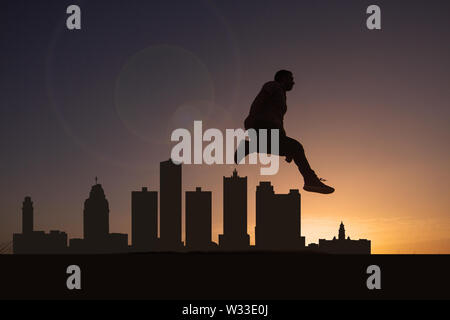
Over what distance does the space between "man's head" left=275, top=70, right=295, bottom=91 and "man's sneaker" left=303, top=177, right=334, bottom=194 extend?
229 cm

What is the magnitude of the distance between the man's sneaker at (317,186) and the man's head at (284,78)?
2.29m

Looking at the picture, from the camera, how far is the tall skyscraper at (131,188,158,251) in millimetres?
178625

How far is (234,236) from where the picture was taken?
166125 millimetres

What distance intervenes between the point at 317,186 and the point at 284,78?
2.64 metres

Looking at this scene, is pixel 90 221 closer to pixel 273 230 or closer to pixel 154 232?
pixel 154 232

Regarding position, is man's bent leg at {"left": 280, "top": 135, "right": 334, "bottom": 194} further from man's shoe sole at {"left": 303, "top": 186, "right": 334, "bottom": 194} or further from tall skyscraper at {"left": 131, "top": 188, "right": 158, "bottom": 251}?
tall skyscraper at {"left": 131, "top": 188, "right": 158, "bottom": 251}

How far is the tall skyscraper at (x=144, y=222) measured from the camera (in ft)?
586

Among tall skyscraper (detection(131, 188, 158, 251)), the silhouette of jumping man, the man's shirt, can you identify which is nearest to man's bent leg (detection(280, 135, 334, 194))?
the silhouette of jumping man

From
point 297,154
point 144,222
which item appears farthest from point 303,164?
point 144,222

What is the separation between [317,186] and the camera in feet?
44.7
